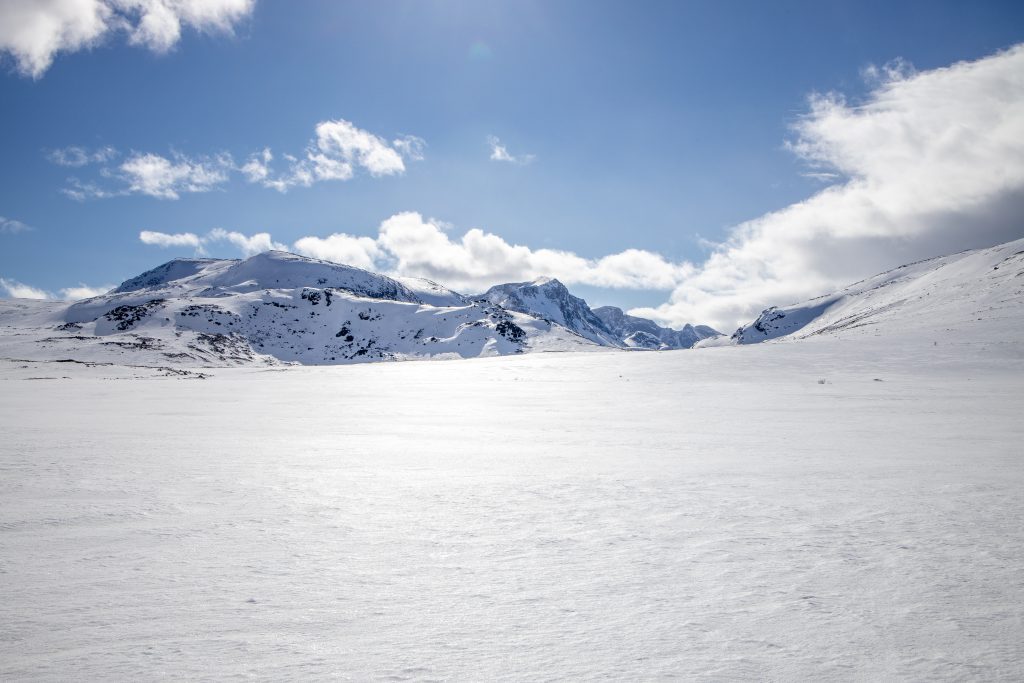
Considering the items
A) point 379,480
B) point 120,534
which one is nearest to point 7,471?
point 120,534

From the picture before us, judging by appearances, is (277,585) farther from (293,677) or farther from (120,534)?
(120,534)

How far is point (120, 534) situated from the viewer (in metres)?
5.01

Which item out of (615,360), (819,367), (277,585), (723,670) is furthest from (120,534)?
(615,360)

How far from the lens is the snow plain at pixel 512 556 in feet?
10.1

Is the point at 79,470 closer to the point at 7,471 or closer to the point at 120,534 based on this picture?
the point at 7,471

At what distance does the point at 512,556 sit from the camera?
14.8ft

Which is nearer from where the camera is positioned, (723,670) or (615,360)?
(723,670)

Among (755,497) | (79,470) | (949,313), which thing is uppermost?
(949,313)

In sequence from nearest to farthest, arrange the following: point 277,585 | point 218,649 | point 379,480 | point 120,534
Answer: point 218,649 < point 277,585 < point 120,534 < point 379,480

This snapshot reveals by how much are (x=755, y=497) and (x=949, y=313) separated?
218 feet

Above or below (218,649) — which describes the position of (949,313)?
above

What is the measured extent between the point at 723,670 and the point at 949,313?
2763 inches

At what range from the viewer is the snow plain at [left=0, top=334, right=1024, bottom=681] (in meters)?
3.08

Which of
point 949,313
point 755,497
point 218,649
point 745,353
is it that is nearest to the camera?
point 218,649
